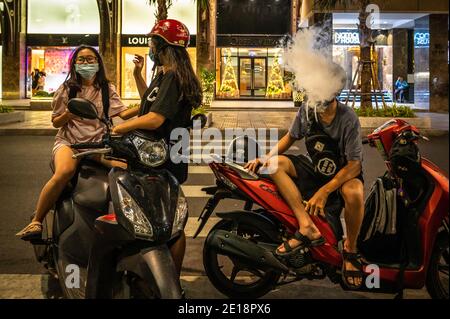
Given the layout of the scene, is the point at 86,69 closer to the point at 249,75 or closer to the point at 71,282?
the point at 71,282

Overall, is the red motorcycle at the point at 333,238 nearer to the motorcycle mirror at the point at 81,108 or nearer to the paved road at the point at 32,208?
the paved road at the point at 32,208

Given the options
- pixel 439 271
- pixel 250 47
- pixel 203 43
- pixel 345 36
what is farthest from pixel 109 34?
pixel 439 271

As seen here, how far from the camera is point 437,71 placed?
82.0 ft

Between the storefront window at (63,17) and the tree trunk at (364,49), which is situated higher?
the storefront window at (63,17)

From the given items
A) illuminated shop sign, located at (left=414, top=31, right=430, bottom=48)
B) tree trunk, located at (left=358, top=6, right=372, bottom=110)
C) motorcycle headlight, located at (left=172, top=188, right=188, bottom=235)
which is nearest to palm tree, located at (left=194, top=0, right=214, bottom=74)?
illuminated shop sign, located at (left=414, top=31, right=430, bottom=48)

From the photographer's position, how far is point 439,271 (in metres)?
3.76

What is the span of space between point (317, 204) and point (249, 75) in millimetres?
32865

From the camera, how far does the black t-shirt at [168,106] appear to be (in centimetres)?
368

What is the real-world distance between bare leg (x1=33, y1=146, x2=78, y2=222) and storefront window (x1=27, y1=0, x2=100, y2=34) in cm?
2847

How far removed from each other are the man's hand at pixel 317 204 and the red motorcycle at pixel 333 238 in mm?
64

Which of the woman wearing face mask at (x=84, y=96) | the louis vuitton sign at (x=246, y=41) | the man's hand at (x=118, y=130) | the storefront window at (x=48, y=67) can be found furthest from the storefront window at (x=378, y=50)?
the man's hand at (x=118, y=130)

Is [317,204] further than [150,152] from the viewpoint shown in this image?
Yes
